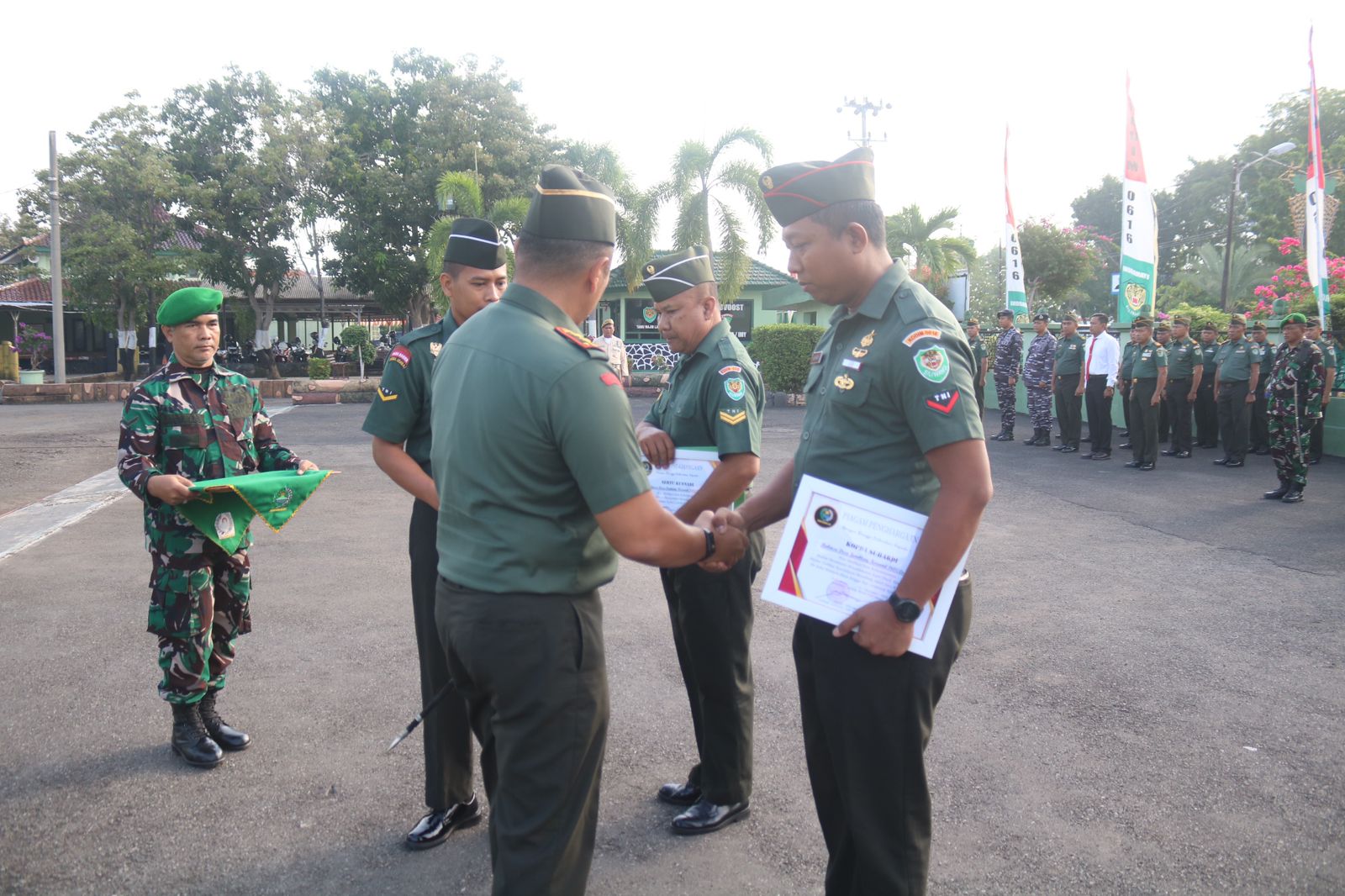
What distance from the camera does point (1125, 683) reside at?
14.6 feet

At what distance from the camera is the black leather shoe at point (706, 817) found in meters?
3.16

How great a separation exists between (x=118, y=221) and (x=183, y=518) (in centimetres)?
3032

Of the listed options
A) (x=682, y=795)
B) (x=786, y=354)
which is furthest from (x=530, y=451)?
(x=786, y=354)

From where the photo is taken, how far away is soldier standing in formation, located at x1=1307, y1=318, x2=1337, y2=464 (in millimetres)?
11953

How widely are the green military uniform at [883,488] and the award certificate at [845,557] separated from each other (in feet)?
0.33

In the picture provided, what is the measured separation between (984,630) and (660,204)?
19.7 meters

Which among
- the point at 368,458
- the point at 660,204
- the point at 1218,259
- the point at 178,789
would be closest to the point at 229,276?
the point at 660,204

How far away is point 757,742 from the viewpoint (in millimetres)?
3855

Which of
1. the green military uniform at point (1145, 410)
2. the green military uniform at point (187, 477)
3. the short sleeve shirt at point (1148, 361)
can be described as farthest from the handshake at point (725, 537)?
the short sleeve shirt at point (1148, 361)

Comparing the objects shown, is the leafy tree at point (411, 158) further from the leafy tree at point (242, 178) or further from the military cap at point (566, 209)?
the military cap at point (566, 209)


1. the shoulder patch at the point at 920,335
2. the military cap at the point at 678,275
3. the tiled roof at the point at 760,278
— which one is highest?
the tiled roof at the point at 760,278

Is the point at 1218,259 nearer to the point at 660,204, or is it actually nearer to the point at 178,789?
the point at 660,204

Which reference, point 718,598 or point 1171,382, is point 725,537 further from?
point 1171,382

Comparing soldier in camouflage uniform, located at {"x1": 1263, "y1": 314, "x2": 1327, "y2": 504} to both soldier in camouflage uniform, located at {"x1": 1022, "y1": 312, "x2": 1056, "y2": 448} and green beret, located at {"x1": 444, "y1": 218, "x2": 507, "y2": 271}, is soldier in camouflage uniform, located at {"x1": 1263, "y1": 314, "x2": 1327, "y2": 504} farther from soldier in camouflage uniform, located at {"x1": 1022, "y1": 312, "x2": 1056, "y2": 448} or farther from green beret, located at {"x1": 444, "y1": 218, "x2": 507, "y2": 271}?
green beret, located at {"x1": 444, "y1": 218, "x2": 507, "y2": 271}
